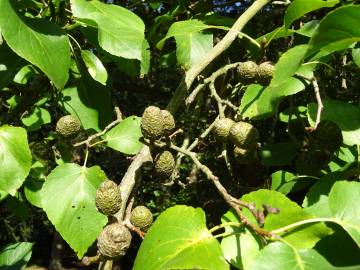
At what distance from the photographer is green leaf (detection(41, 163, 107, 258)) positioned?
1581mm

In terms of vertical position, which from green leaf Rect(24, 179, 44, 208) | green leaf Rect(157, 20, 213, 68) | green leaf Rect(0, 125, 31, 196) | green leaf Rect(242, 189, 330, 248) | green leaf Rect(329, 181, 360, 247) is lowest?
green leaf Rect(24, 179, 44, 208)

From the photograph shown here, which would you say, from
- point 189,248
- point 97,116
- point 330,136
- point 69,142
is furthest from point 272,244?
point 97,116

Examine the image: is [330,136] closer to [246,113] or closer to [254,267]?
[246,113]

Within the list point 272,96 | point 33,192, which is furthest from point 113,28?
point 33,192

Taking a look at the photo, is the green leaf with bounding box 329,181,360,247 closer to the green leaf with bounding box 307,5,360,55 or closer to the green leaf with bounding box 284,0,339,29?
the green leaf with bounding box 307,5,360,55

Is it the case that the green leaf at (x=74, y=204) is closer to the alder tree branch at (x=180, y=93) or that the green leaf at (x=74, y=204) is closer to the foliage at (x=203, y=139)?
the foliage at (x=203, y=139)

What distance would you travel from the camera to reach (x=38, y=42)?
1.58 m

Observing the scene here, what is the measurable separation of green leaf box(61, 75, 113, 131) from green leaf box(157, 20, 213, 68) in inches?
12.5

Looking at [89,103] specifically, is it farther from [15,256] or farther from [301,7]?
[301,7]

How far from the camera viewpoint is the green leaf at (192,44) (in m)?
2.05

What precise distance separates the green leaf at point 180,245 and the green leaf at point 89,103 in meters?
0.82

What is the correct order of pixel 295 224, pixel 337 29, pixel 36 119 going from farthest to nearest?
pixel 36 119 < pixel 295 224 < pixel 337 29

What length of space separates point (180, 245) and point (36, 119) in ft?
6.81

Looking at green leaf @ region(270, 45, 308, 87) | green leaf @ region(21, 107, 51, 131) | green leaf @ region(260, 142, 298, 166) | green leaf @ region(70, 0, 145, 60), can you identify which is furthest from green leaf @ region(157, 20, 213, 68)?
green leaf @ region(21, 107, 51, 131)
